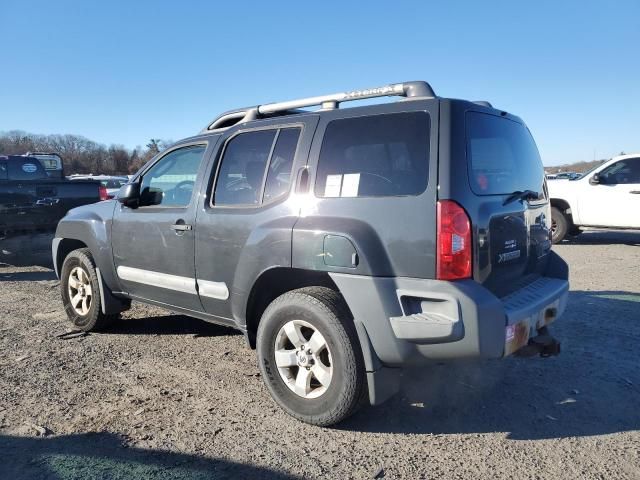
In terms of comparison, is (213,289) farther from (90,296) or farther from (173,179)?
(90,296)

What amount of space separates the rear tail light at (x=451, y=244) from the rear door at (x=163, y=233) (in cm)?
205

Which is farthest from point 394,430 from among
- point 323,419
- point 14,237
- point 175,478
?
point 14,237

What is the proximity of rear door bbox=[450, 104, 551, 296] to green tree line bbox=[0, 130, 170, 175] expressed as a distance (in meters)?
61.8

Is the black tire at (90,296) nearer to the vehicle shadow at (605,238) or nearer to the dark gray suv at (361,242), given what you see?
→ the dark gray suv at (361,242)

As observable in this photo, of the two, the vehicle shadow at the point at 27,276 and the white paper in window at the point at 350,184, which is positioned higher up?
the white paper in window at the point at 350,184

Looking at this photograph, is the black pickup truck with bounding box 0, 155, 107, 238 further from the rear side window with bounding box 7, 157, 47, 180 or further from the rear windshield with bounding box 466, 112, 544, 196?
the rear windshield with bounding box 466, 112, 544, 196

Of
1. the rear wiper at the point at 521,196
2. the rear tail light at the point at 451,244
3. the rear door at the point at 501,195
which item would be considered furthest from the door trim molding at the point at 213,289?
the rear wiper at the point at 521,196

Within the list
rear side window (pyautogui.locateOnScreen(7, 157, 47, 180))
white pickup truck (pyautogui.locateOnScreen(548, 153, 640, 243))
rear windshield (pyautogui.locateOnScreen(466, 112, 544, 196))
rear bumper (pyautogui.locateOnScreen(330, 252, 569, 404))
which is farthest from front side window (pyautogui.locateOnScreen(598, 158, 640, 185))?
rear side window (pyautogui.locateOnScreen(7, 157, 47, 180))

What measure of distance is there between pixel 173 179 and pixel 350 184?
2.00 meters

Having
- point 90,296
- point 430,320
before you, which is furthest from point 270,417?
point 90,296

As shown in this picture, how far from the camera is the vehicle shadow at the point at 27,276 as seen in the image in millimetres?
8164

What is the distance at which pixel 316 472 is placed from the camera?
110 inches

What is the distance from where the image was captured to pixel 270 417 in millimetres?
3443

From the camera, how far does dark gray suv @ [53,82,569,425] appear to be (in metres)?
2.88
